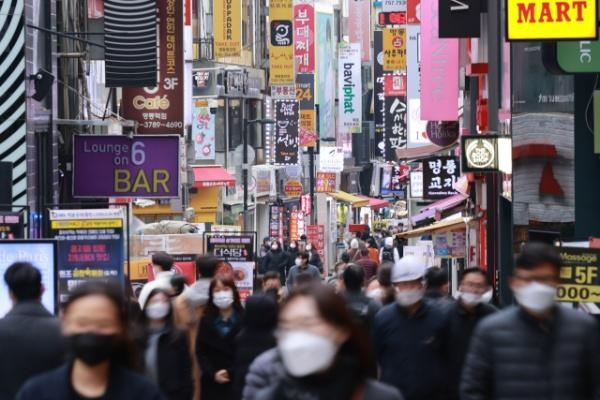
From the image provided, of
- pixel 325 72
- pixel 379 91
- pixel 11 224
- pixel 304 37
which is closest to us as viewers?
pixel 11 224

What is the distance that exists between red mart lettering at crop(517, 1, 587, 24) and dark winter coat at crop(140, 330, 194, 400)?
5732 millimetres

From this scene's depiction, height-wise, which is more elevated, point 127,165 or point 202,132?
point 202,132

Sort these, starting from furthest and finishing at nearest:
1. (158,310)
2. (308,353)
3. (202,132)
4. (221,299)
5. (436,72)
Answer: (202,132) → (436,72) → (221,299) → (158,310) → (308,353)

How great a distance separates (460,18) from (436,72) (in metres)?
7.40

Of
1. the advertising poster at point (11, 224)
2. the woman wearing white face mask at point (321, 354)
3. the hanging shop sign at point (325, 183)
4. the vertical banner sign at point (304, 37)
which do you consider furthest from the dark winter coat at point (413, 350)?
the hanging shop sign at point (325, 183)

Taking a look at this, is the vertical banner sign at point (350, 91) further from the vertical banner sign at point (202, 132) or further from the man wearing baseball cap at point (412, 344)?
the man wearing baseball cap at point (412, 344)

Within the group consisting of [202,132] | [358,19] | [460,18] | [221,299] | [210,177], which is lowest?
[221,299]

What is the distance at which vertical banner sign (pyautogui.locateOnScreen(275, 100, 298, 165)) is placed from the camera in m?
62.6

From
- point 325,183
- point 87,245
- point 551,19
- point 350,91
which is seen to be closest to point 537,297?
point 551,19

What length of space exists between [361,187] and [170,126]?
78.4 metres

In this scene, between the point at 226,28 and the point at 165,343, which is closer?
the point at 165,343

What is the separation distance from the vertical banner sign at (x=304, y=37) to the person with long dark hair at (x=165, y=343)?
60.0 m

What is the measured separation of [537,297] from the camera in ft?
22.5

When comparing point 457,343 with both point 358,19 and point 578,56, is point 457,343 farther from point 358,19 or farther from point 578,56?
point 358,19
